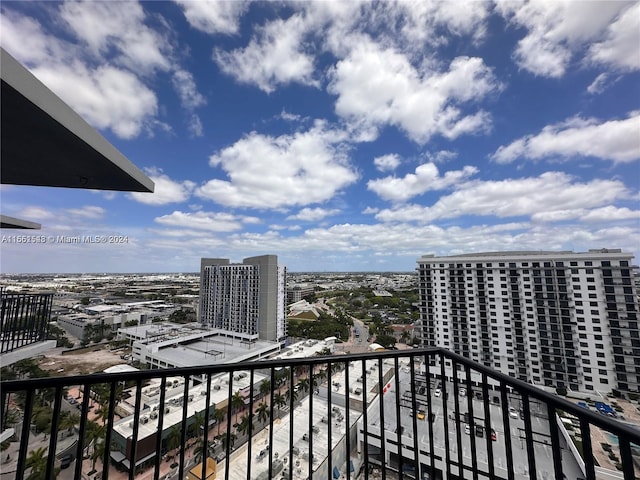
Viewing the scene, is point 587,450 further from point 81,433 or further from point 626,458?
point 81,433

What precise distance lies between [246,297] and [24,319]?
2400cm

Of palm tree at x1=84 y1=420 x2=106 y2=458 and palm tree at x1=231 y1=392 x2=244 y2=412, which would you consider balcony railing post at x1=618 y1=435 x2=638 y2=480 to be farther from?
palm tree at x1=84 y1=420 x2=106 y2=458

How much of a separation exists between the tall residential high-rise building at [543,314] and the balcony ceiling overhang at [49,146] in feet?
47.0

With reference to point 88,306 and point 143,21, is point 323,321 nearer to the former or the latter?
point 88,306

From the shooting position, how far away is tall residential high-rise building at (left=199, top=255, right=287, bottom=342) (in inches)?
982

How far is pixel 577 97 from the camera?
11.4 meters

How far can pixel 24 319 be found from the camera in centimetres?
309

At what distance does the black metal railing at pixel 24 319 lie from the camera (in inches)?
115

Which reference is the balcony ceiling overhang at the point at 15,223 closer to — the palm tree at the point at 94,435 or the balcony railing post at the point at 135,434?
the palm tree at the point at 94,435

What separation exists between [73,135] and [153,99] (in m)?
9.15

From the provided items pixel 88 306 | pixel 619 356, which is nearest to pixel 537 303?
pixel 619 356

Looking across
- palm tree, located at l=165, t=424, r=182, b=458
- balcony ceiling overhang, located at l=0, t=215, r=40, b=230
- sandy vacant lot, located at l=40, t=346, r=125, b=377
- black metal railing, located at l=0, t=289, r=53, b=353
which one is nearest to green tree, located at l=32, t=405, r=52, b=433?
black metal railing, located at l=0, t=289, r=53, b=353

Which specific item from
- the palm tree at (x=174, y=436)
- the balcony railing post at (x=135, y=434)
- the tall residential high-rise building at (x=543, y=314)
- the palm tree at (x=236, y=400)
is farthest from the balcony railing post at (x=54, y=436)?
the tall residential high-rise building at (x=543, y=314)

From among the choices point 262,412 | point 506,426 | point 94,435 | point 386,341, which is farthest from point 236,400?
point 386,341
